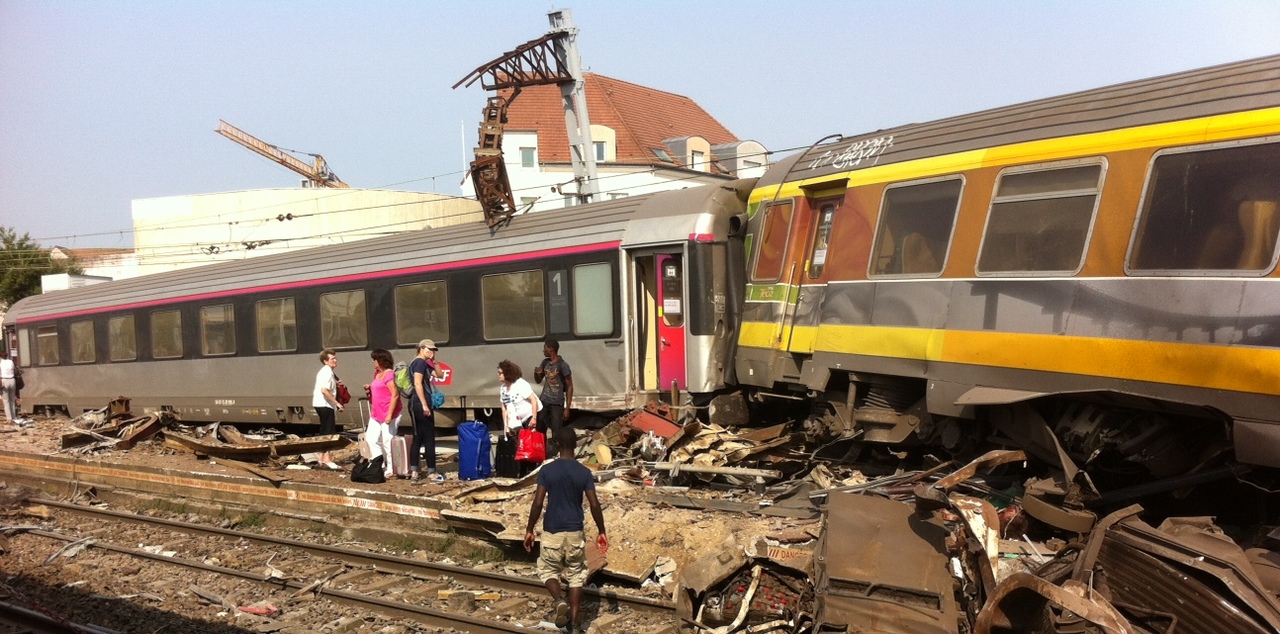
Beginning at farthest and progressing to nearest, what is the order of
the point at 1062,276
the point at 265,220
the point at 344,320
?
the point at 265,220 → the point at 344,320 → the point at 1062,276

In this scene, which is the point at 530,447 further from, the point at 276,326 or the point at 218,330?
the point at 218,330

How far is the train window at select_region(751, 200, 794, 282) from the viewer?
414 inches

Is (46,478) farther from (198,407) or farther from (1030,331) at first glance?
(1030,331)

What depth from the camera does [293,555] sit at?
930 centimetres

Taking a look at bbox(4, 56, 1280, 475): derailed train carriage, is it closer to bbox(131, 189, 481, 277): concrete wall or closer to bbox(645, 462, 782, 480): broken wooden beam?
bbox(645, 462, 782, 480): broken wooden beam

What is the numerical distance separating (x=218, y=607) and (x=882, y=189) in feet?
23.3

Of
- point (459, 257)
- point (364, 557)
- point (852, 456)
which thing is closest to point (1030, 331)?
point (852, 456)

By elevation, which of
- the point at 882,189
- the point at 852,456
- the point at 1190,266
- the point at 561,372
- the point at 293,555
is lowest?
the point at 293,555

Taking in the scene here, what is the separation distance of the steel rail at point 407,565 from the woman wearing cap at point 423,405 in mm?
1971

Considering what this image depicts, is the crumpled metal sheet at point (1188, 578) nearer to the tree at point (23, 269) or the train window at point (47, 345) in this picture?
the train window at point (47, 345)

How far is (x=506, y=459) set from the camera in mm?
10789

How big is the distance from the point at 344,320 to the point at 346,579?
8.60 metres

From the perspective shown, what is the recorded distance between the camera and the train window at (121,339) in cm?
2053

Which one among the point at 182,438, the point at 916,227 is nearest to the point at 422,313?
the point at 182,438
